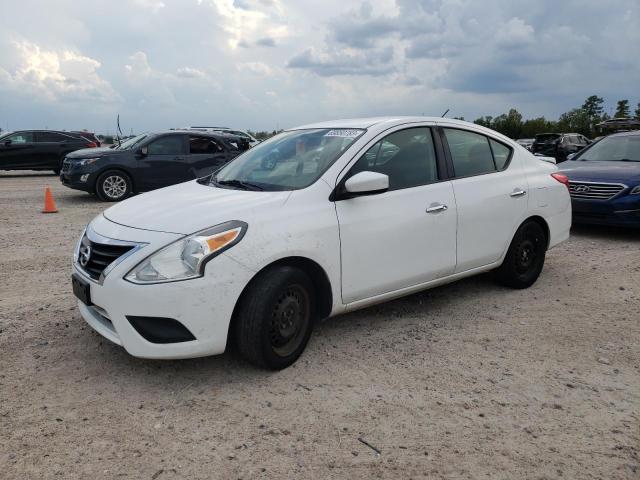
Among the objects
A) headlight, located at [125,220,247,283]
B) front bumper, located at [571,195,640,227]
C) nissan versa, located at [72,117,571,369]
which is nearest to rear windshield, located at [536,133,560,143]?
front bumper, located at [571,195,640,227]

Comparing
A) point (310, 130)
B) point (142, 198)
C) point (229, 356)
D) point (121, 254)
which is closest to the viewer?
point (121, 254)

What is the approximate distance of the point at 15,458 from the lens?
263 centimetres

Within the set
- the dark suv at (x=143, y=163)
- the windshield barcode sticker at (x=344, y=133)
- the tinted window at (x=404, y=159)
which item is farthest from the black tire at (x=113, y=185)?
the tinted window at (x=404, y=159)

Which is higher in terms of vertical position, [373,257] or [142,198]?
[142,198]

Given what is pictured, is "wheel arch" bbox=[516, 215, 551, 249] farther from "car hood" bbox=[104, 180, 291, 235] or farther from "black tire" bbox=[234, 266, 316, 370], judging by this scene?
"car hood" bbox=[104, 180, 291, 235]

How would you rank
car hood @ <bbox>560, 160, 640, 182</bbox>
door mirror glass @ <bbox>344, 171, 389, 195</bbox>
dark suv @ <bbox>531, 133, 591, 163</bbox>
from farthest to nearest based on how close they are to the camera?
dark suv @ <bbox>531, 133, 591, 163</bbox>
car hood @ <bbox>560, 160, 640, 182</bbox>
door mirror glass @ <bbox>344, 171, 389, 195</bbox>

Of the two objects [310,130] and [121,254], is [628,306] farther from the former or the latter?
[121,254]

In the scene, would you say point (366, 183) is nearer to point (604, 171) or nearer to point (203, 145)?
point (604, 171)

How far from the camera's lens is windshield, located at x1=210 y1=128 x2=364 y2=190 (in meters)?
3.89

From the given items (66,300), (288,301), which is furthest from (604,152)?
(66,300)

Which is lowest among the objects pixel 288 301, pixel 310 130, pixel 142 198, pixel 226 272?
pixel 288 301

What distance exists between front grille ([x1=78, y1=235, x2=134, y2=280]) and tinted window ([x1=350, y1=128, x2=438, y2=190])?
164 centimetres

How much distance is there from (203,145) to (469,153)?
8207 millimetres

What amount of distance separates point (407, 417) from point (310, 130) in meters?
2.49
